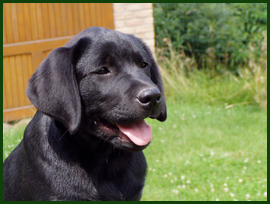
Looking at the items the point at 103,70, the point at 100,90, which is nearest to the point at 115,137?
the point at 100,90

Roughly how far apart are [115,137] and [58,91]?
19.2 inches

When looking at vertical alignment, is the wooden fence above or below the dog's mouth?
below

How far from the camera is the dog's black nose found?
212 centimetres

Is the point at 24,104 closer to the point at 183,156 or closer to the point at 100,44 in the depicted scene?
the point at 183,156

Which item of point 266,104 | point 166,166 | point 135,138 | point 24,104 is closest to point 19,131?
point 24,104

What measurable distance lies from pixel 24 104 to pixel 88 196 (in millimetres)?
4827

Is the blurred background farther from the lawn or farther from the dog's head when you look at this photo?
the dog's head

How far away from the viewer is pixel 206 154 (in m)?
4.85

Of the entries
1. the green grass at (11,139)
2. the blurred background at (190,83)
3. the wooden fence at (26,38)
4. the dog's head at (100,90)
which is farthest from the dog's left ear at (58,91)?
the wooden fence at (26,38)

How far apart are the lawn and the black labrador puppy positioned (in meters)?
1.55

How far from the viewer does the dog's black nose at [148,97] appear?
2.12 meters

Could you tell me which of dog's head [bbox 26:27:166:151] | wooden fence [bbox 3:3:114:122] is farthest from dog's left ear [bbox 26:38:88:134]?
wooden fence [bbox 3:3:114:122]

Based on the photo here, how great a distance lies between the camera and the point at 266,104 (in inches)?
268

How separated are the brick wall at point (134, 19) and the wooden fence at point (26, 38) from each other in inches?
28.4
